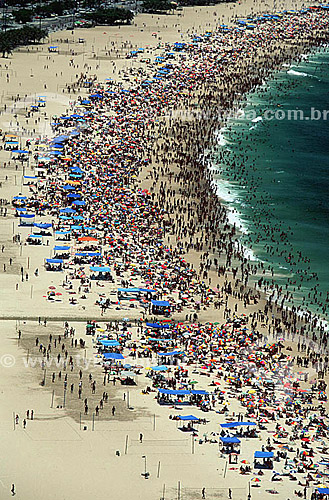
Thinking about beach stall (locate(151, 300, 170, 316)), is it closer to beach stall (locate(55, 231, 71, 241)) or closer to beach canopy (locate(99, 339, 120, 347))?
beach canopy (locate(99, 339, 120, 347))

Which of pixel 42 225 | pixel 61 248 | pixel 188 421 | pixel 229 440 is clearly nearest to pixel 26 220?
pixel 42 225

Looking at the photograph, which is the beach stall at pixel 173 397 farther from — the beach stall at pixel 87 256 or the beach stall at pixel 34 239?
the beach stall at pixel 34 239

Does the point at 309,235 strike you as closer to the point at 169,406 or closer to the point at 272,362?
the point at 272,362

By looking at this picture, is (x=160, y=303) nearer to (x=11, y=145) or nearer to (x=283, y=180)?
(x=283, y=180)

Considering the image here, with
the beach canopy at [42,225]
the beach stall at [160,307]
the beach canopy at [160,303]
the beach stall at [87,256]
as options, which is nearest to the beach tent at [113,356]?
the beach stall at [160,307]

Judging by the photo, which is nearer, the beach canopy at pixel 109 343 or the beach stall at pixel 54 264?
the beach canopy at pixel 109 343

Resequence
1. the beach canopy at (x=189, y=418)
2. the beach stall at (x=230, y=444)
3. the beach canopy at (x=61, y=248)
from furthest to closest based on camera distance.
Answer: the beach canopy at (x=61, y=248), the beach canopy at (x=189, y=418), the beach stall at (x=230, y=444)

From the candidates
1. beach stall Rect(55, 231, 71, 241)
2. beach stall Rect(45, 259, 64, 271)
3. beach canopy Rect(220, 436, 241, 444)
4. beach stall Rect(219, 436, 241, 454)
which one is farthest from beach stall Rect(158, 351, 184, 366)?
beach stall Rect(55, 231, 71, 241)

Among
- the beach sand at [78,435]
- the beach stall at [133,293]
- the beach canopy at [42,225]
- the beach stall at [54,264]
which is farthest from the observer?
the beach canopy at [42,225]
